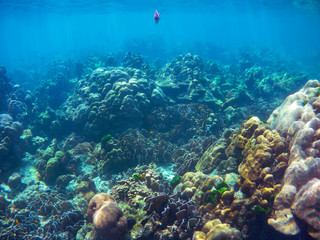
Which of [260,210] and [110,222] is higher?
[260,210]

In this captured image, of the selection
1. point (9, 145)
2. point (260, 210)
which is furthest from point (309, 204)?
point (9, 145)

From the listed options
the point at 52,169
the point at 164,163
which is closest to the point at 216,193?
the point at 164,163

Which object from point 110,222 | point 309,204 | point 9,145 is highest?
point 309,204

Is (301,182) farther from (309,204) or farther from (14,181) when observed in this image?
(14,181)

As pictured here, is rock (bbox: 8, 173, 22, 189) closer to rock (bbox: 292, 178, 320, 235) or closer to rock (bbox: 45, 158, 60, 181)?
rock (bbox: 45, 158, 60, 181)

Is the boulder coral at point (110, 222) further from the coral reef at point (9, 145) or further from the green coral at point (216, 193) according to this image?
the coral reef at point (9, 145)

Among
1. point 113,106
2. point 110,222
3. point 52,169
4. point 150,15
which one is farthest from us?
point 150,15

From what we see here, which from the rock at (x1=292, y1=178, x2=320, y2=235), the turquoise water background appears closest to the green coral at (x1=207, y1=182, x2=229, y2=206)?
the rock at (x1=292, y1=178, x2=320, y2=235)

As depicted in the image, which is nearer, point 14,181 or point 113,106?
point 14,181

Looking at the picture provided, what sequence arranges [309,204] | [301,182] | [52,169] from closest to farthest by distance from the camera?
[309,204]
[301,182]
[52,169]

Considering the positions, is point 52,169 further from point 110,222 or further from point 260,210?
point 260,210

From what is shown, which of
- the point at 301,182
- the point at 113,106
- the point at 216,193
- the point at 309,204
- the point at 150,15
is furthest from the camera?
the point at 150,15

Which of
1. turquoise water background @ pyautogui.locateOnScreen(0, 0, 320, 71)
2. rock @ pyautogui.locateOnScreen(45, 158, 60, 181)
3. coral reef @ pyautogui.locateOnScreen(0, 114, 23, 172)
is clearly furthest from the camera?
turquoise water background @ pyautogui.locateOnScreen(0, 0, 320, 71)

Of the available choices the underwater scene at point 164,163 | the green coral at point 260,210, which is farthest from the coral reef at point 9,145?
the green coral at point 260,210
